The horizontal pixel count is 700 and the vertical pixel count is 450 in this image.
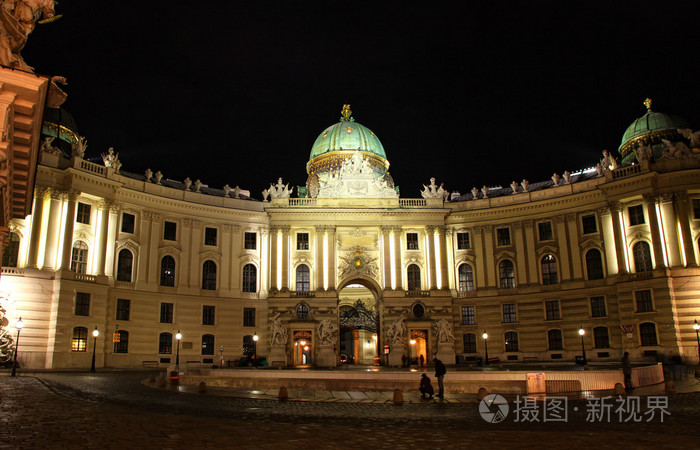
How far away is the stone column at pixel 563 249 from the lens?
55375mm

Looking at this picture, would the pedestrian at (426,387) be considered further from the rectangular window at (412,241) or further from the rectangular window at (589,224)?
the rectangular window at (589,224)

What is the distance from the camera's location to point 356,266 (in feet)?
193

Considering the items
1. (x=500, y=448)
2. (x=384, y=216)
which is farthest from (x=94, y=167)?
(x=500, y=448)

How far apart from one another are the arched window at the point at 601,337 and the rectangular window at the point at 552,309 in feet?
12.3

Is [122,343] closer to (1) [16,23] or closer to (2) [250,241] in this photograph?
(2) [250,241]

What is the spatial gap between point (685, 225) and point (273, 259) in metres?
38.2

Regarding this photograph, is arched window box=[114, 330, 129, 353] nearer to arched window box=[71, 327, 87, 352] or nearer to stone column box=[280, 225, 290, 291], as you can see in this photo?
arched window box=[71, 327, 87, 352]

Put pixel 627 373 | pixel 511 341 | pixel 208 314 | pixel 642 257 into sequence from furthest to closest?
pixel 511 341
pixel 208 314
pixel 642 257
pixel 627 373

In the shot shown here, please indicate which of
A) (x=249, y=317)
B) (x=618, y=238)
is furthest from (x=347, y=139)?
(x=618, y=238)

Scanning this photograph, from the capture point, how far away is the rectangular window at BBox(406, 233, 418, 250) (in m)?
60.2

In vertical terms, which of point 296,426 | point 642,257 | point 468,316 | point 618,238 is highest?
point 618,238

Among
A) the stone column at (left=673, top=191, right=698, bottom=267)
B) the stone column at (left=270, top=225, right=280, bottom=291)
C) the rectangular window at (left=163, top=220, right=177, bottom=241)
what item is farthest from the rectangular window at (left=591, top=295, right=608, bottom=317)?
the rectangular window at (left=163, top=220, right=177, bottom=241)

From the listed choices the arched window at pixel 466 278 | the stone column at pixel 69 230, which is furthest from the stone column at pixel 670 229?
the stone column at pixel 69 230

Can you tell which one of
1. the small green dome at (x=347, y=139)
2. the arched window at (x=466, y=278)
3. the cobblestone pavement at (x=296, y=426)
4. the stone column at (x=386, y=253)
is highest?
the small green dome at (x=347, y=139)
